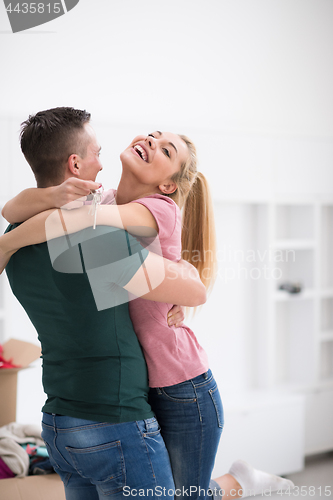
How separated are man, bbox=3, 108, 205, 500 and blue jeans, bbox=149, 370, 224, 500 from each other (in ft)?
0.29

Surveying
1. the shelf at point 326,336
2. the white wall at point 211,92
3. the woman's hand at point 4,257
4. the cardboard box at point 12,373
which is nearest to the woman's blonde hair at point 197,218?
the woman's hand at point 4,257

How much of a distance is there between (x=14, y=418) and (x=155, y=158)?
4.08 ft

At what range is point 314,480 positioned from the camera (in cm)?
287

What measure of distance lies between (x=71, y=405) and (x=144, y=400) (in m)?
0.15

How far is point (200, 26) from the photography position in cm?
289

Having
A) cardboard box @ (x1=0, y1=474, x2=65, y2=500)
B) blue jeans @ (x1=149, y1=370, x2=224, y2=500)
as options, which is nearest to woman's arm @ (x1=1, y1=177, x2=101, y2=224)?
blue jeans @ (x1=149, y1=370, x2=224, y2=500)

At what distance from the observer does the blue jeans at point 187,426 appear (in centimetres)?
107

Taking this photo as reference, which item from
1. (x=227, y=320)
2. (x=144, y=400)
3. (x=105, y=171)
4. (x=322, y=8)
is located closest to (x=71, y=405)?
(x=144, y=400)

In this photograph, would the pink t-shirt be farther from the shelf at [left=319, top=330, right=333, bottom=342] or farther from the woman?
the shelf at [left=319, top=330, right=333, bottom=342]

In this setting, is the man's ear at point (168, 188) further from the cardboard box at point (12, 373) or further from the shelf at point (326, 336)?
the shelf at point (326, 336)

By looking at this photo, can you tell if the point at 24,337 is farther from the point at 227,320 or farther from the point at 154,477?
the point at 154,477

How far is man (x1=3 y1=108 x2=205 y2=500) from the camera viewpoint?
910mm

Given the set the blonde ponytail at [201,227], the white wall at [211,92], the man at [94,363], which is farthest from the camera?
the white wall at [211,92]

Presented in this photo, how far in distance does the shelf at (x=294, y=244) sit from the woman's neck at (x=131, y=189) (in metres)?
1.90
